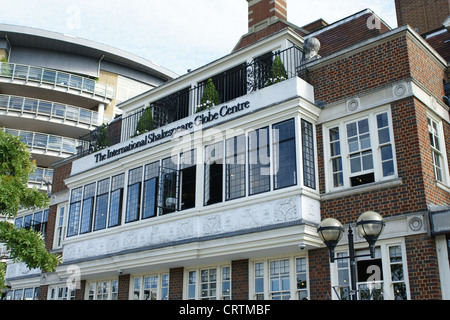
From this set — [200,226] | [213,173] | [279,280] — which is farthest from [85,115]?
[279,280]

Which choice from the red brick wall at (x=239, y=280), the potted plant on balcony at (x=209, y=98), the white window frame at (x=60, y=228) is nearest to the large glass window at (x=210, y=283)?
the red brick wall at (x=239, y=280)

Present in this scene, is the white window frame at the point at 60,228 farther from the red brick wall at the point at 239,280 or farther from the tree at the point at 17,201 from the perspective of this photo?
the red brick wall at the point at 239,280

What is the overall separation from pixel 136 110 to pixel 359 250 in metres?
11.5

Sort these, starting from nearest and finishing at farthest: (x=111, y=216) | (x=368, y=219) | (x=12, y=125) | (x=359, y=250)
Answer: (x=368, y=219), (x=359, y=250), (x=111, y=216), (x=12, y=125)

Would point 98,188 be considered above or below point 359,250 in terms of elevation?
above

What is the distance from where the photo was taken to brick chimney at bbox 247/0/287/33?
20.2 meters

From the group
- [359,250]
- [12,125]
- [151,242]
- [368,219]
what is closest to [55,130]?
[12,125]

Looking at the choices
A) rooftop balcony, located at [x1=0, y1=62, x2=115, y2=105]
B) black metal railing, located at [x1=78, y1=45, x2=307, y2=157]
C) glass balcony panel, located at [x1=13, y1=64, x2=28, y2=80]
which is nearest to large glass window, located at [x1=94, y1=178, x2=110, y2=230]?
black metal railing, located at [x1=78, y1=45, x2=307, y2=157]

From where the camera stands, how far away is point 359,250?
12.9 m

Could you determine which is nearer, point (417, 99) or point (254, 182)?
point (417, 99)

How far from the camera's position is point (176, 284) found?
1662cm

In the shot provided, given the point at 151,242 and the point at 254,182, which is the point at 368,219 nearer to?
the point at 254,182

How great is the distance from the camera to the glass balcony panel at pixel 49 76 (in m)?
41.6

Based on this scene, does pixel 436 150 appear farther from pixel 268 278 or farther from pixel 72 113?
pixel 72 113
